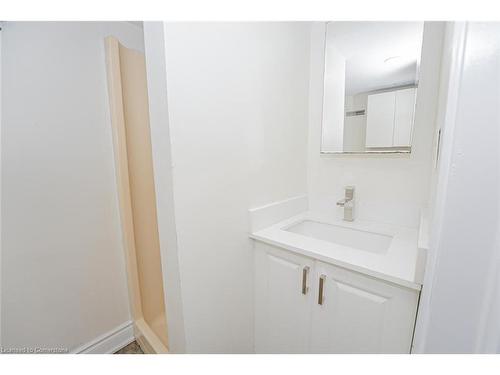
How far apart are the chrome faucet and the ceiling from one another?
0.57 meters

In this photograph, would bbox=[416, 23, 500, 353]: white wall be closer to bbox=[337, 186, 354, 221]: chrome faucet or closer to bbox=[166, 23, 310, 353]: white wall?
bbox=[166, 23, 310, 353]: white wall

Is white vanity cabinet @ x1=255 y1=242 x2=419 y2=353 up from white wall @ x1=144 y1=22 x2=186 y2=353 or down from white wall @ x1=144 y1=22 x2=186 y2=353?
down

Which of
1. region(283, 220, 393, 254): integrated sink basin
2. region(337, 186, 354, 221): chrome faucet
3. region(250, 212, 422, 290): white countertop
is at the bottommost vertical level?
region(283, 220, 393, 254): integrated sink basin

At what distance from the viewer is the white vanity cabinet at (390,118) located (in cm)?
112

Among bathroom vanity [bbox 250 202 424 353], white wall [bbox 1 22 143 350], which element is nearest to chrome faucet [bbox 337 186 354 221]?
bathroom vanity [bbox 250 202 424 353]

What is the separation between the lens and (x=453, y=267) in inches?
15.0

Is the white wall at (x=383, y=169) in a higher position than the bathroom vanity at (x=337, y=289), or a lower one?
higher

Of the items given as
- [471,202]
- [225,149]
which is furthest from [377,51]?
[471,202]

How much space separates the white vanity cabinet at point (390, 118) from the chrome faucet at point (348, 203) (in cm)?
28

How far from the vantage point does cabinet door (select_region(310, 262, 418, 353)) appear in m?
0.73

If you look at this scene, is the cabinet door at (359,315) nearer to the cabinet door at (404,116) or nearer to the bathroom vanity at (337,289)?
the bathroom vanity at (337,289)

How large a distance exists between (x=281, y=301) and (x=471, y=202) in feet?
2.93

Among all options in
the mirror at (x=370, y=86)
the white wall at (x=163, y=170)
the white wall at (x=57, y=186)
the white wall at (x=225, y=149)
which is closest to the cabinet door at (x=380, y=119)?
the mirror at (x=370, y=86)

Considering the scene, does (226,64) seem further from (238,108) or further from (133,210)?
(133,210)
